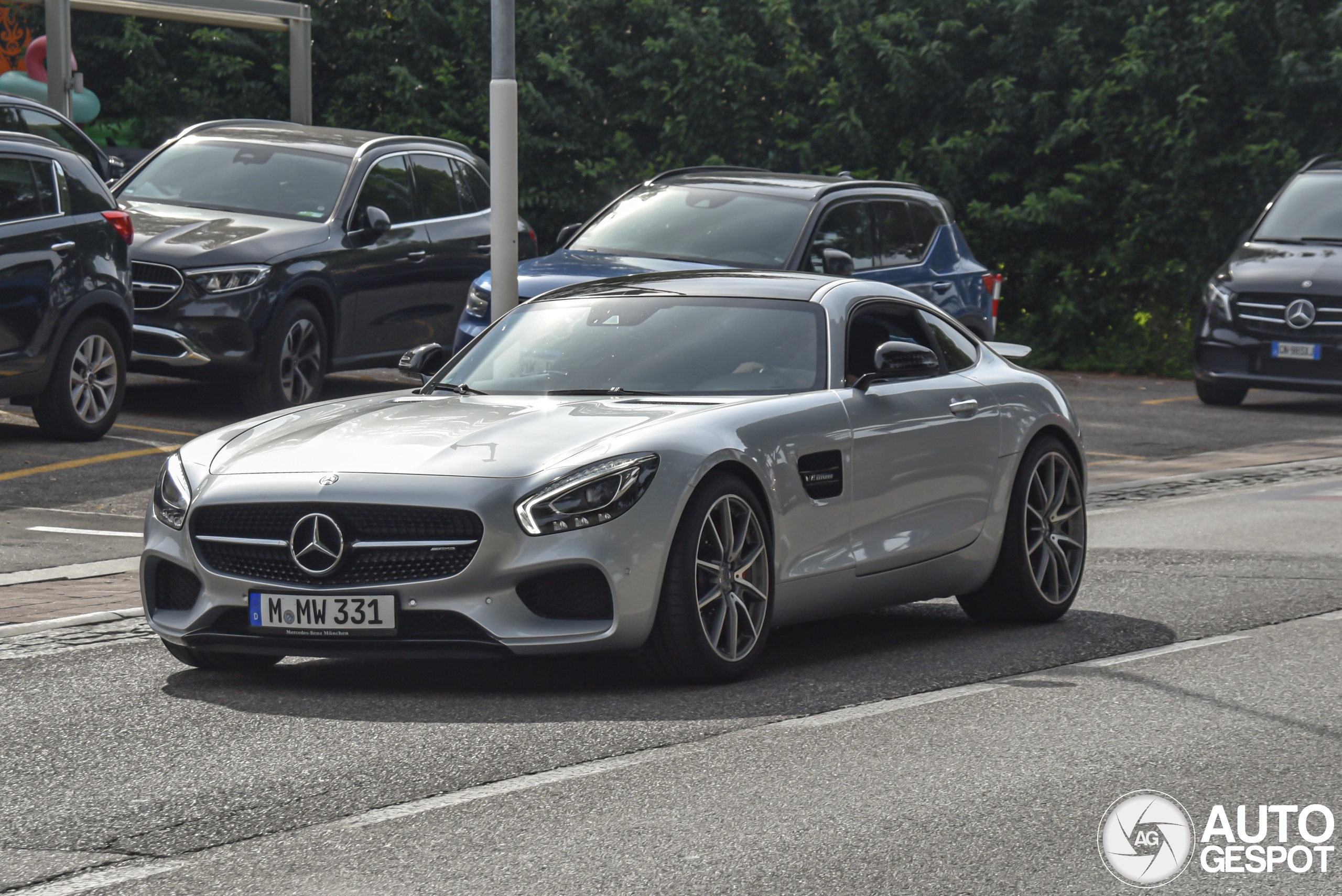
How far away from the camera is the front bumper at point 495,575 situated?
21.4ft

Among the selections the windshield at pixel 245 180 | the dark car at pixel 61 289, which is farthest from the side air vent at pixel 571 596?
the windshield at pixel 245 180

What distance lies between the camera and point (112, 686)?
704 centimetres

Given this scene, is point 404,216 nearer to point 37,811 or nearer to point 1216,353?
point 1216,353

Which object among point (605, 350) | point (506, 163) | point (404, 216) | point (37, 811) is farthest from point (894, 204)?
point (37, 811)

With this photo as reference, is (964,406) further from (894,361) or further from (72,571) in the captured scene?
(72,571)

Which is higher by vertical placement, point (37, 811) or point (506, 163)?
point (506, 163)

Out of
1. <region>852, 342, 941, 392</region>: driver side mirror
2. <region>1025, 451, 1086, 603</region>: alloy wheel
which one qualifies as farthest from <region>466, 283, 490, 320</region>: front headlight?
<region>852, 342, 941, 392</region>: driver side mirror

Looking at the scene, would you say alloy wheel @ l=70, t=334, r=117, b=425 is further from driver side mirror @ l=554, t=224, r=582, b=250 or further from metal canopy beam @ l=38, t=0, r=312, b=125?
metal canopy beam @ l=38, t=0, r=312, b=125

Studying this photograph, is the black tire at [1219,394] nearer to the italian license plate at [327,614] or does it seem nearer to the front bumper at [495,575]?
the front bumper at [495,575]


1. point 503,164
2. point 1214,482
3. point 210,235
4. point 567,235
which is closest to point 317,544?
point 503,164

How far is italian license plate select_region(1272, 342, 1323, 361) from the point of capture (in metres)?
19.0

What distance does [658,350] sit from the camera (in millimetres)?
7918

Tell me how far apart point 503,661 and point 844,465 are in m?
1.41

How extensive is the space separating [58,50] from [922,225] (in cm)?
834
